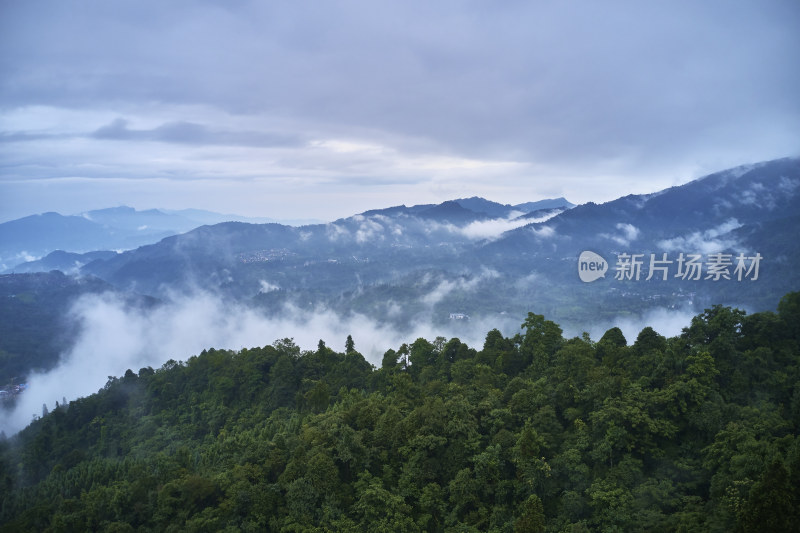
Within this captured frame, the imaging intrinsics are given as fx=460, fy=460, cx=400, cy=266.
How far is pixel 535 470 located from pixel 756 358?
1041 centimetres

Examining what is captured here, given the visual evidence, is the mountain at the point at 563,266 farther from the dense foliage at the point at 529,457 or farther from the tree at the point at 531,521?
the tree at the point at 531,521

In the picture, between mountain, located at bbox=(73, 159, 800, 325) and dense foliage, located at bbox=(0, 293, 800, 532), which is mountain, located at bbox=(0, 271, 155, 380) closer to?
mountain, located at bbox=(73, 159, 800, 325)

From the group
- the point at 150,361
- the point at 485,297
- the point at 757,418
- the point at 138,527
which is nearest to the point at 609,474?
the point at 757,418

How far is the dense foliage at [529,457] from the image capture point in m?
14.2

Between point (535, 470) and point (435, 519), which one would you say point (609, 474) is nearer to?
point (535, 470)

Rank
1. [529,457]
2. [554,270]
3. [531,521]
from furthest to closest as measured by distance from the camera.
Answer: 1. [554,270]
2. [529,457]
3. [531,521]

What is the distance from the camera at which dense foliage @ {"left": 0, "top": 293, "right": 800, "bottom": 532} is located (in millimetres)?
14156

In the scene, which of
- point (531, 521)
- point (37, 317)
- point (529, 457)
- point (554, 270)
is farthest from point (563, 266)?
point (37, 317)

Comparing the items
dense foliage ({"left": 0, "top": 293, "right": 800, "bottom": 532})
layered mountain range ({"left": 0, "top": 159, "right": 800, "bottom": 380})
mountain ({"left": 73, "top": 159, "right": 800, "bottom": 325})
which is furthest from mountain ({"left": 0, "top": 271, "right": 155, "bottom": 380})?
dense foliage ({"left": 0, "top": 293, "right": 800, "bottom": 532})

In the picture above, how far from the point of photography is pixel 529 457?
17125 mm

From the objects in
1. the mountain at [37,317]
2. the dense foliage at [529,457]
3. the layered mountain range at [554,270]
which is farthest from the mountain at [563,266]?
the dense foliage at [529,457]

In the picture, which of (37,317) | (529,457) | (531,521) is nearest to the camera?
(531,521)

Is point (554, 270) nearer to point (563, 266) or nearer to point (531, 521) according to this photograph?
point (563, 266)

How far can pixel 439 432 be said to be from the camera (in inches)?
765
